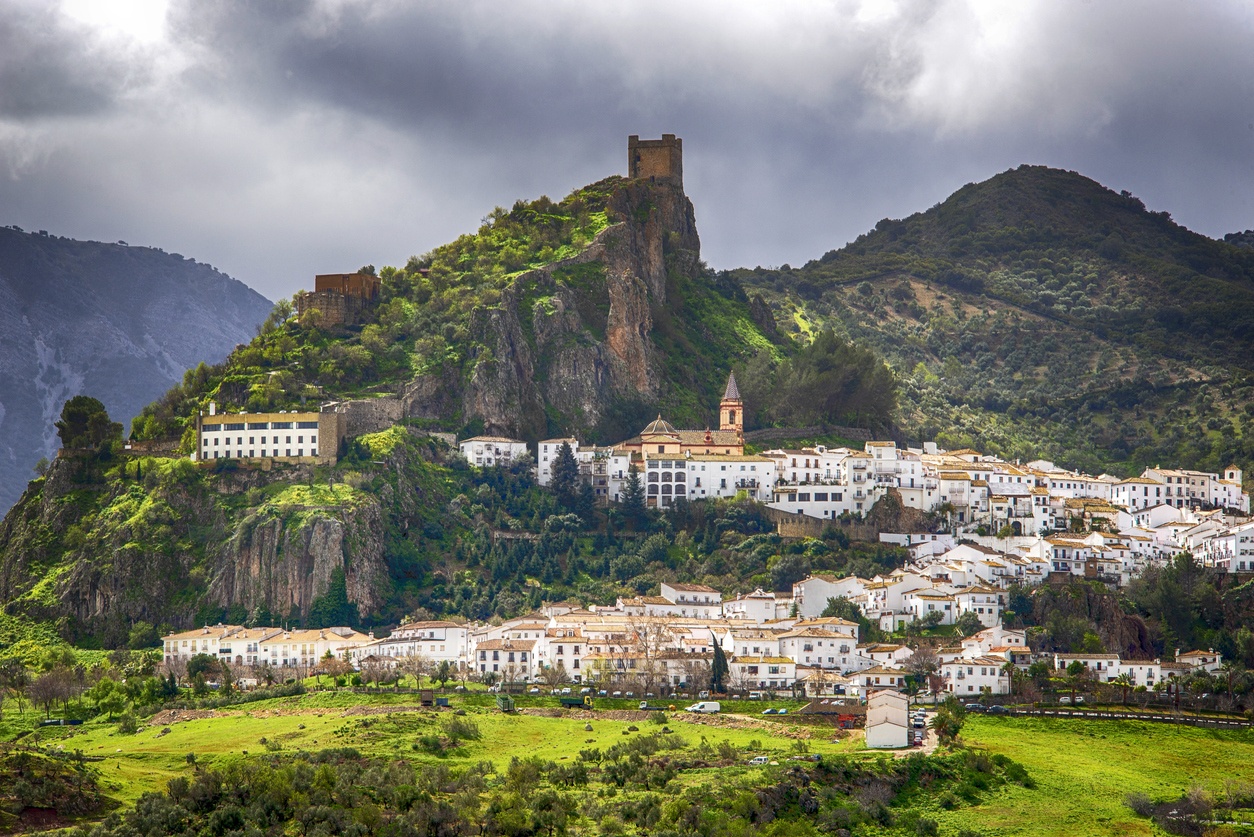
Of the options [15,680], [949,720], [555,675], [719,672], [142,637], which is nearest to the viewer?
[949,720]

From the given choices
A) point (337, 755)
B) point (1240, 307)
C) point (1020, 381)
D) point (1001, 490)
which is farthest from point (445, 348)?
point (1240, 307)

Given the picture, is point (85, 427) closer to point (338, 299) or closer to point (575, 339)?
point (338, 299)

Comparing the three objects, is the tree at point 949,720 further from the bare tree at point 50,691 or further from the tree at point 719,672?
the bare tree at point 50,691

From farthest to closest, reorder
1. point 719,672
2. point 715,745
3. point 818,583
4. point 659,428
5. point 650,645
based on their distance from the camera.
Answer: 1. point 659,428
2. point 818,583
3. point 650,645
4. point 719,672
5. point 715,745

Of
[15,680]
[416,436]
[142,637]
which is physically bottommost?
[15,680]

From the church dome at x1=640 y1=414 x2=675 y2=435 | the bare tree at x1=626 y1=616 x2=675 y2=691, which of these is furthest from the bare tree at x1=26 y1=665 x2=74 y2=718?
the church dome at x1=640 y1=414 x2=675 y2=435

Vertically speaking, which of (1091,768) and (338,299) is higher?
(338,299)

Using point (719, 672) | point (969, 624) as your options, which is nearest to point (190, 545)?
point (719, 672)

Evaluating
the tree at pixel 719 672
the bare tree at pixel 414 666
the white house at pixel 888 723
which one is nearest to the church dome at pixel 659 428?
the bare tree at pixel 414 666
